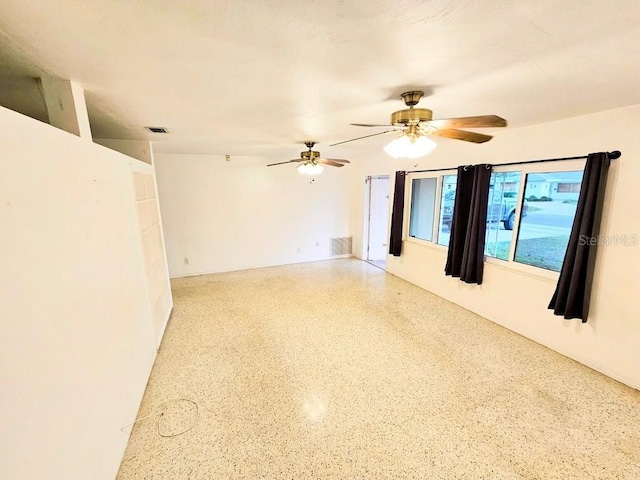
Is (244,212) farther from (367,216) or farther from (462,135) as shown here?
(462,135)

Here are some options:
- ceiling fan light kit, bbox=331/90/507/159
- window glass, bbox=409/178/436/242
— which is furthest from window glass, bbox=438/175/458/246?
ceiling fan light kit, bbox=331/90/507/159

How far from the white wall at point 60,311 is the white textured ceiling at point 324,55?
1.41ft

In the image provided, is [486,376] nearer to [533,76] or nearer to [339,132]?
[533,76]

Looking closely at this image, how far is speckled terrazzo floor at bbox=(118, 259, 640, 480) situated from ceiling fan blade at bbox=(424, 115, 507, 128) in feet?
6.59

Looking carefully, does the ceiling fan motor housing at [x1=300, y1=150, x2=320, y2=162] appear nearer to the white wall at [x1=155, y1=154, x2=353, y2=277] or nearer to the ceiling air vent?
the ceiling air vent

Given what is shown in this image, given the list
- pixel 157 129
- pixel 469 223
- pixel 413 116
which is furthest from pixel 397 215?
pixel 157 129

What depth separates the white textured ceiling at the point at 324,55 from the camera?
917 mm

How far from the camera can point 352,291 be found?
170 inches

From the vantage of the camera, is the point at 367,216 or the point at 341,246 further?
the point at 341,246

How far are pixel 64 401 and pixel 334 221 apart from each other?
17.2ft

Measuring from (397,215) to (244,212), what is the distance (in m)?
2.93

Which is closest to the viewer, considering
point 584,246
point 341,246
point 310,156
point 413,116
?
point 413,116

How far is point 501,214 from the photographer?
3.20 meters

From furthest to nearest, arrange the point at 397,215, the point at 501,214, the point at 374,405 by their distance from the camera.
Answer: the point at 397,215
the point at 501,214
the point at 374,405
